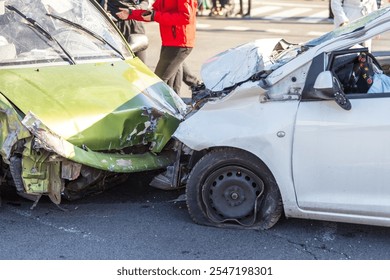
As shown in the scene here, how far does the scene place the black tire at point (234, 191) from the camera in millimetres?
5453

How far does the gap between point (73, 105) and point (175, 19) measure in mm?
2477

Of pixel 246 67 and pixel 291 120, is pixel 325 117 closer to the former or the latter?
pixel 291 120

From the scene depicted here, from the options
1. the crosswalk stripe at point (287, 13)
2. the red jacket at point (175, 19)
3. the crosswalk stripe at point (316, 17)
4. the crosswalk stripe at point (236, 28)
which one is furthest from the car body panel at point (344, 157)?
the crosswalk stripe at point (287, 13)

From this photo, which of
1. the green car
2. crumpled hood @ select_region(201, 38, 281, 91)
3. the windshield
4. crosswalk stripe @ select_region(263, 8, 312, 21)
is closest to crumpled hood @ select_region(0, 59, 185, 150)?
the green car

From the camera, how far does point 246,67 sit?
607 centimetres

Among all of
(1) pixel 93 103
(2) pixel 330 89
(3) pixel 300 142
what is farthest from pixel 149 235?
(2) pixel 330 89

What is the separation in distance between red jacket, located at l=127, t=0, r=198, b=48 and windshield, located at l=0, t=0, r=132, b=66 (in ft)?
3.08

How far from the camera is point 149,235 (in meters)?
5.61

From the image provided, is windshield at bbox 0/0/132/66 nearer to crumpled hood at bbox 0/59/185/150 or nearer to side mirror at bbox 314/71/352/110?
crumpled hood at bbox 0/59/185/150

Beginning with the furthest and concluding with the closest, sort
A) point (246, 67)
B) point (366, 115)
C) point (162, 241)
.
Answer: point (246, 67) → point (162, 241) → point (366, 115)

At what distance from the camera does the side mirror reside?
5.14m

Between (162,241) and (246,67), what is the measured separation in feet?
5.10
